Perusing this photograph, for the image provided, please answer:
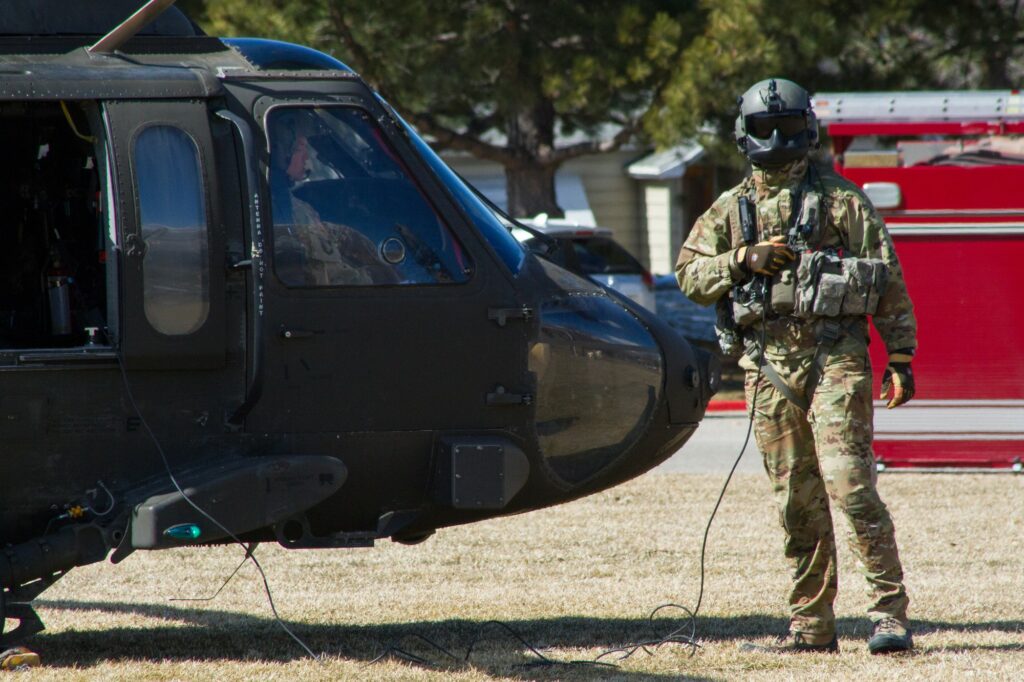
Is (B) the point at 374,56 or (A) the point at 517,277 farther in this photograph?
(B) the point at 374,56

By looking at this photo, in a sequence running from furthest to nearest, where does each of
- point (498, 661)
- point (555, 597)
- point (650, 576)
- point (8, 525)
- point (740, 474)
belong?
point (740, 474), point (650, 576), point (555, 597), point (498, 661), point (8, 525)

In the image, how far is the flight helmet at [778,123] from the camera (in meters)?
5.65

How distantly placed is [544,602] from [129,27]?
316cm

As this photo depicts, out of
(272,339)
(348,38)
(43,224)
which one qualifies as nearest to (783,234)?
(272,339)

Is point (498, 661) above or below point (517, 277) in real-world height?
below

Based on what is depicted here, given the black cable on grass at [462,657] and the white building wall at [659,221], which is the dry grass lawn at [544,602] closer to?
the black cable on grass at [462,657]

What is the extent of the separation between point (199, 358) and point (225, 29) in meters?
10.0

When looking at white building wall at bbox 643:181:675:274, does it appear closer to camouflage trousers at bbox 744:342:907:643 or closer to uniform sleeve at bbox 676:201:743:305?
uniform sleeve at bbox 676:201:743:305

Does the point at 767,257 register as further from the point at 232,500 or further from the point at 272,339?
the point at 232,500

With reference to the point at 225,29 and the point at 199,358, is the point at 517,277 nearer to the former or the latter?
the point at 199,358

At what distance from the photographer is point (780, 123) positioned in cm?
567

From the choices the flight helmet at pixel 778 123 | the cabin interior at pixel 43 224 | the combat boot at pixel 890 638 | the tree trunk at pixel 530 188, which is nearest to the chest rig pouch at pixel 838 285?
the flight helmet at pixel 778 123

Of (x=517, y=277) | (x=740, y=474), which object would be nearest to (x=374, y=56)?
(x=740, y=474)

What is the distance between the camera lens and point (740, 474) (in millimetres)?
10930
